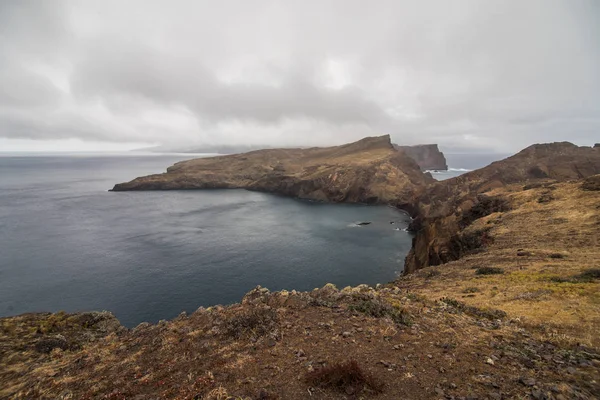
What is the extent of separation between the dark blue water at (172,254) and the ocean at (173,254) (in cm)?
24

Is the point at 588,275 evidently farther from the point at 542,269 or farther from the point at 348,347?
the point at 348,347

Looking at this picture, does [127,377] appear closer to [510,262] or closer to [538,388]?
[538,388]

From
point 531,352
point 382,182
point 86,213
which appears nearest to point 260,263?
point 531,352

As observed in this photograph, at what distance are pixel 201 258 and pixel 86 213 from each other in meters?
83.7

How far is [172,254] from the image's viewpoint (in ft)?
242

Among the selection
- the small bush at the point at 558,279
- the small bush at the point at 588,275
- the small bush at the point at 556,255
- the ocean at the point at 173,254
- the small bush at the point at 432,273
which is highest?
the small bush at the point at 588,275

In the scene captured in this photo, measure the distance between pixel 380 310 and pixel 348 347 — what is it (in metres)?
4.40

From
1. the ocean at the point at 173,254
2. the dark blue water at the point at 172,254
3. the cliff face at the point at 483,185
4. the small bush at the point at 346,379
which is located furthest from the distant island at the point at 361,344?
the dark blue water at the point at 172,254

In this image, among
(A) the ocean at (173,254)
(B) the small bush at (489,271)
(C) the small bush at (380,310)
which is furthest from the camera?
(A) the ocean at (173,254)

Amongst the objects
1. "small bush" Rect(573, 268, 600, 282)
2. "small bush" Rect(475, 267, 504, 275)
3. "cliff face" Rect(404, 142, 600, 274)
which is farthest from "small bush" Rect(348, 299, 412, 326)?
"cliff face" Rect(404, 142, 600, 274)

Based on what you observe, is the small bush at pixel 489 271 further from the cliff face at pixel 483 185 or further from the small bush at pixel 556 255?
the cliff face at pixel 483 185

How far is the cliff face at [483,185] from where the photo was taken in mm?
54562

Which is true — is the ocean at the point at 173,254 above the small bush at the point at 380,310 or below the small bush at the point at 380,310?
below

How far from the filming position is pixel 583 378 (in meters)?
10.5
